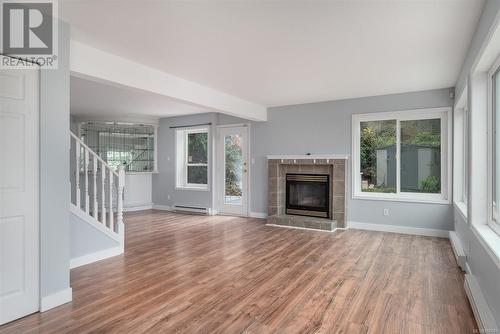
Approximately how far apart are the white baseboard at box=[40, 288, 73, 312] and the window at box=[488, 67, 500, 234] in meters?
3.67

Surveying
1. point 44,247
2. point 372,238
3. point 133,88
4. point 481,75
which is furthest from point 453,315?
point 133,88

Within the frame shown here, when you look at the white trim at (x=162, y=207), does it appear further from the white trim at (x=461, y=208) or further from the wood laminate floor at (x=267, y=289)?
the white trim at (x=461, y=208)

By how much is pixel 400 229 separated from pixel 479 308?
10.3 ft

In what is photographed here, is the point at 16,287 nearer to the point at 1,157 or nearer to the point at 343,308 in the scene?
the point at 1,157

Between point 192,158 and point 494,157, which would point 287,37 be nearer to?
point 494,157

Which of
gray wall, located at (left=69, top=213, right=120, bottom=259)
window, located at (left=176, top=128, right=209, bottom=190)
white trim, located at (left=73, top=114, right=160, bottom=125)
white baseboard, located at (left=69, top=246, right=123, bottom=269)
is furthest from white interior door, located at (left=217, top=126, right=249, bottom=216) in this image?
gray wall, located at (left=69, top=213, right=120, bottom=259)

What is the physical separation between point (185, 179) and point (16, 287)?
5672mm

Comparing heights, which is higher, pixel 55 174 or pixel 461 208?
pixel 55 174

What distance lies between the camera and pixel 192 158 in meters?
7.86

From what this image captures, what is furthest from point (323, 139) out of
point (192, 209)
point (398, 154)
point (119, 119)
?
point (119, 119)

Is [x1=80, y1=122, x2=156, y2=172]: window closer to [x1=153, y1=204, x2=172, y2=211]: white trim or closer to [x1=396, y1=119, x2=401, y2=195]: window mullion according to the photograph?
[x1=153, y1=204, x2=172, y2=211]: white trim

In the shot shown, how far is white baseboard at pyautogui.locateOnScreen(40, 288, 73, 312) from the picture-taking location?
246 cm

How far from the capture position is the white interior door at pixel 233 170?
699 centimetres

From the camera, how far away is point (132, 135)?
8188mm
